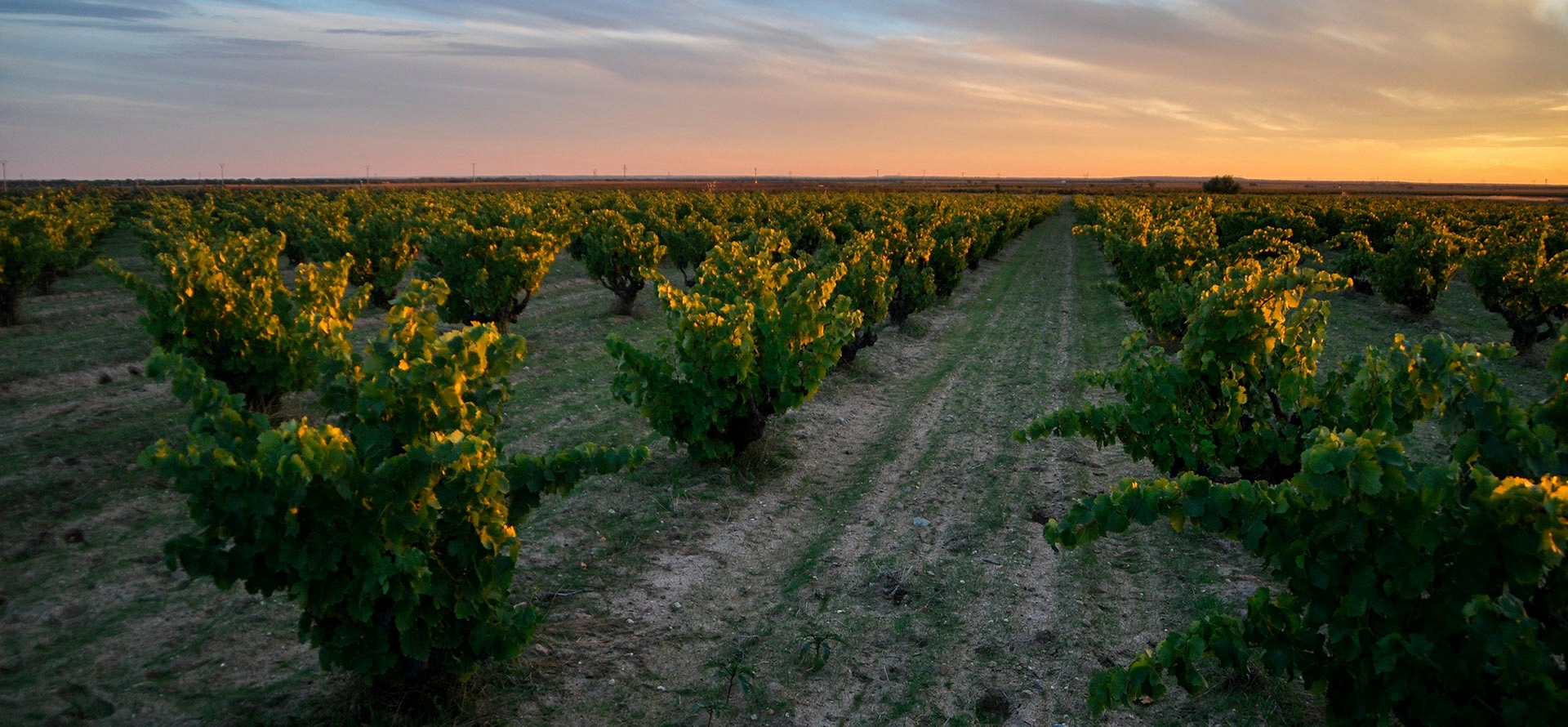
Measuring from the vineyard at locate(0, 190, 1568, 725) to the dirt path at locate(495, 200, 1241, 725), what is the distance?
0.04 m

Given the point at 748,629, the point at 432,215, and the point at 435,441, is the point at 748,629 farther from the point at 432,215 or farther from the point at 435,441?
the point at 432,215

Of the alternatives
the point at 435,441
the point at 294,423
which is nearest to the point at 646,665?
the point at 435,441

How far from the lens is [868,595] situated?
21.3 ft

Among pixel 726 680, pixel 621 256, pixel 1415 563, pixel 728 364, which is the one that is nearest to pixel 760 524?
pixel 728 364

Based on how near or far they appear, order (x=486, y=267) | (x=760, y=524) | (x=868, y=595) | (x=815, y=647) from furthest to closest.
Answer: (x=486, y=267), (x=760, y=524), (x=868, y=595), (x=815, y=647)

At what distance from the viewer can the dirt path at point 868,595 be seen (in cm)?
518

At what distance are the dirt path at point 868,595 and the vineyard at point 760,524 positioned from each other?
36 millimetres

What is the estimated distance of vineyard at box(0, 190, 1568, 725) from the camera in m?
3.44

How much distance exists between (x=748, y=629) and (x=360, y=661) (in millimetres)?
2580

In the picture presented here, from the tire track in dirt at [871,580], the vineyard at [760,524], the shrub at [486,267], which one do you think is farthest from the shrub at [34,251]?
the tire track in dirt at [871,580]

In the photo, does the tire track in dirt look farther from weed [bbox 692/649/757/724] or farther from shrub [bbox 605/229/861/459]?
shrub [bbox 605/229/861/459]

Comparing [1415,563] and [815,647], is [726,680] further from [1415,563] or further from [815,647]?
[1415,563]

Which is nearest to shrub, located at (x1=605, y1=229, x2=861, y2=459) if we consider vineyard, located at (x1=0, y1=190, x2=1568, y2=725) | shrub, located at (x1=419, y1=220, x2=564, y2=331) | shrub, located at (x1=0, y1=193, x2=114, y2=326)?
vineyard, located at (x1=0, y1=190, x2=1568, y2=725)

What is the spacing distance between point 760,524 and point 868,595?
1690 mm
